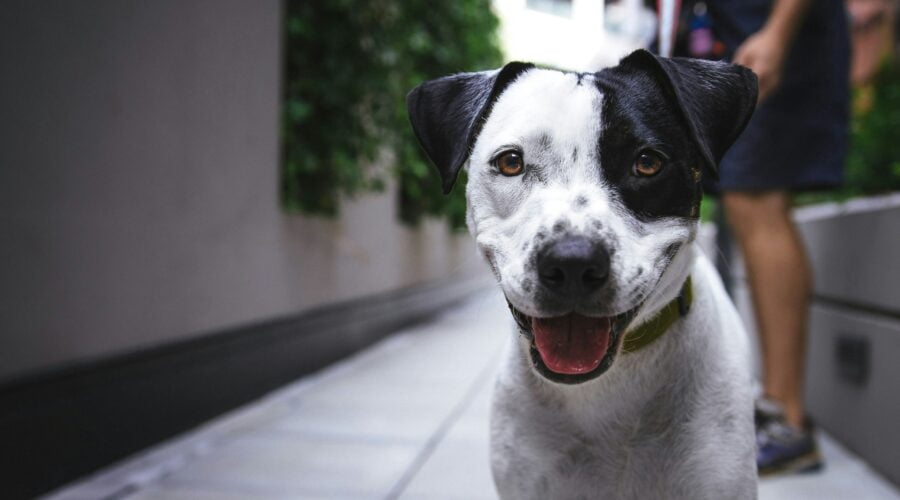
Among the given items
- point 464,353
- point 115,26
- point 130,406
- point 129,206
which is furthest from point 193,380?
point 464,353

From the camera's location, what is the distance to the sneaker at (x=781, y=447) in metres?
2.77

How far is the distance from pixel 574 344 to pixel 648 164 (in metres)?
0.36

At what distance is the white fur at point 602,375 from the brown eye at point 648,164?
71 millimetres

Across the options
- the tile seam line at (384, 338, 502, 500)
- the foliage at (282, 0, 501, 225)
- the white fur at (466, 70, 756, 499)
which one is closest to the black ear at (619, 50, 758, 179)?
the white fur at (466, 70, 756, 499)

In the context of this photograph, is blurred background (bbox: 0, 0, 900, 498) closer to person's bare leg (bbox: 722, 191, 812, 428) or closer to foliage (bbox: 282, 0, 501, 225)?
foliage (bbox: 282, 0, 501, 225)

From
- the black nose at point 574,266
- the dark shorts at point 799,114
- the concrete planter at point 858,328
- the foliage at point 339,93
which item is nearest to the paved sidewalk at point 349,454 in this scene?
the concrete planter at point 858,328

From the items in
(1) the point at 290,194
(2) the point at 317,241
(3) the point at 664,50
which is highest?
(3) the point at 664,50

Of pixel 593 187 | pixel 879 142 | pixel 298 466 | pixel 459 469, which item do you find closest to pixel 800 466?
pixel 459 469

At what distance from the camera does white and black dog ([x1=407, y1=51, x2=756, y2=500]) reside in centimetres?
136

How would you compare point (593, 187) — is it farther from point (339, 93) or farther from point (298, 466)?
point (339, 93)

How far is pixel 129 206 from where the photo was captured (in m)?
2.83

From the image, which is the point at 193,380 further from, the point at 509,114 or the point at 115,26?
the point at 509,114

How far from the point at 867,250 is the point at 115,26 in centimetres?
290

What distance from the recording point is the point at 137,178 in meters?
2.88
